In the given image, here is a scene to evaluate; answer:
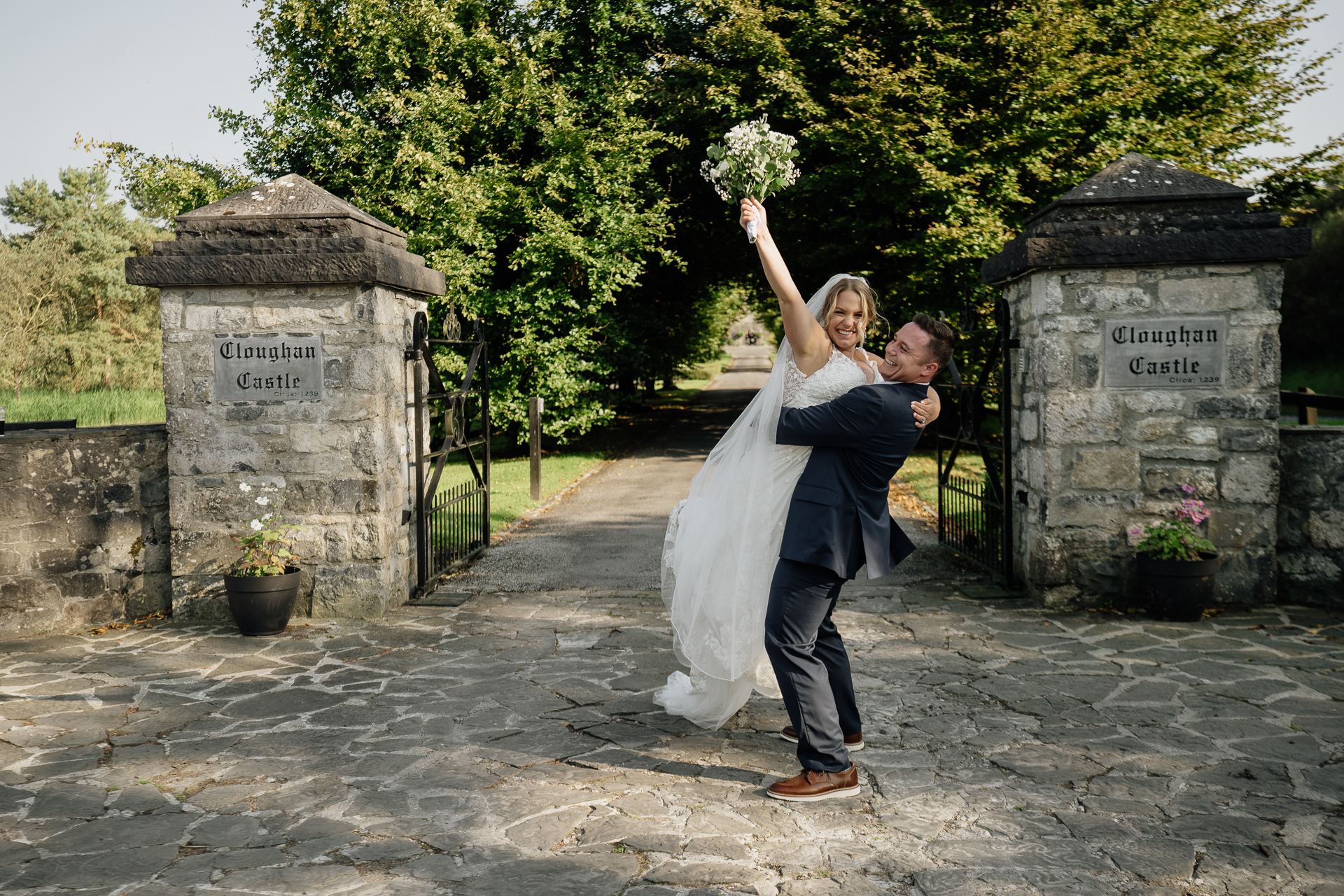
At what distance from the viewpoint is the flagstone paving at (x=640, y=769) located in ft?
9.98

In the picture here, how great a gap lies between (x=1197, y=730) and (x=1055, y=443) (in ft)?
8.31

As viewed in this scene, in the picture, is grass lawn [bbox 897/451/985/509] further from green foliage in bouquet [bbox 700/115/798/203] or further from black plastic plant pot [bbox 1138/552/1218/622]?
green foliage in bouquet [bbox 700/115/798/203]

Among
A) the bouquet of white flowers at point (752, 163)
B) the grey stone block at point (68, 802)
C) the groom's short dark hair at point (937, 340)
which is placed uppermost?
the bouquet of white flowers at point (752, 163)

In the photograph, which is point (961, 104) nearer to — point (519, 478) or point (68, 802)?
point (519, 478)

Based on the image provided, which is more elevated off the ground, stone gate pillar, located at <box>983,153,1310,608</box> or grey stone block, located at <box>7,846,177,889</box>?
stone gate pillar, located at <box>983,153,1310,608</box>

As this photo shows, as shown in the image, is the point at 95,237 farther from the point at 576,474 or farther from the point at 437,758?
the point at 437,758

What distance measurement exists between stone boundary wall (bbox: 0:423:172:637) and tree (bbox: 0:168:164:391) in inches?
770

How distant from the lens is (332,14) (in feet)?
54.7

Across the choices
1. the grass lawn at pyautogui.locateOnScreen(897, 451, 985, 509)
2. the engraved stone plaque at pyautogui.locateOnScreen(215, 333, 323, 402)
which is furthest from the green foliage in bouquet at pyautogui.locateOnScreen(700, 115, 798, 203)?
the grass lawn at pyautogui.locateOnScreen(897, 451, 985, 509)

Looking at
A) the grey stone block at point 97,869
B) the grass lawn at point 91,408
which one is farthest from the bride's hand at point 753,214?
the grass lawn at point 91,408

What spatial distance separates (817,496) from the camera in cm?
361

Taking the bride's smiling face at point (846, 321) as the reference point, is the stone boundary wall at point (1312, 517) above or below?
below

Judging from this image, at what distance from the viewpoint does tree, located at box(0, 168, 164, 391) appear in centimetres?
2514

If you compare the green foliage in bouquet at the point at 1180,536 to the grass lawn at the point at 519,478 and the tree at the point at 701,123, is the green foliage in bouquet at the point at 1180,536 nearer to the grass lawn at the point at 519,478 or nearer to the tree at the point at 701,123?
the grass lawn at the point at 519,478
